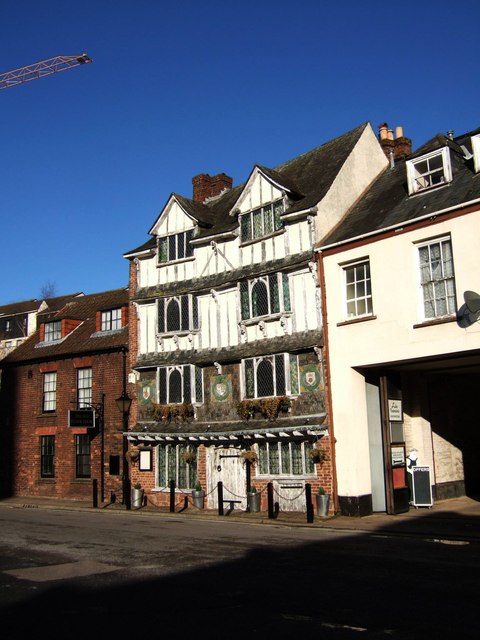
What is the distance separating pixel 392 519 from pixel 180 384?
8.82 m

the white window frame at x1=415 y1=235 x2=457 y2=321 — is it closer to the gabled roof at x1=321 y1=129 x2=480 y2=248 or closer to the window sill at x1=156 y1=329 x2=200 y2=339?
the gabled roof at x1=321 y1=129 x2=480 y2=248

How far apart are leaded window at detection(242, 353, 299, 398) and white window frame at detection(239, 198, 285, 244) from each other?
157 inches

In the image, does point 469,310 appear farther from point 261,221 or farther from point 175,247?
point 175,247

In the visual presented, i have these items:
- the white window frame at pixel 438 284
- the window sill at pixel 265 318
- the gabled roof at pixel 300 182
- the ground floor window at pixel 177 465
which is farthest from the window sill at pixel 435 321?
the ground floor window at pixel 177 465

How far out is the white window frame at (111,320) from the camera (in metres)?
27.3

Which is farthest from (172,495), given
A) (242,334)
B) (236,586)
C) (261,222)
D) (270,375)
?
(236,586)

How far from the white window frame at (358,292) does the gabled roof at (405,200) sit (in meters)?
0.84

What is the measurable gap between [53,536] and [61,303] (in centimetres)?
3534

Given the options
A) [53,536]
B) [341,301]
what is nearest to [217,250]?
[341,301]

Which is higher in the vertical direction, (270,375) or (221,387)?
(270,375)

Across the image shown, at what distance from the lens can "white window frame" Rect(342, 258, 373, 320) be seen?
61.6ft

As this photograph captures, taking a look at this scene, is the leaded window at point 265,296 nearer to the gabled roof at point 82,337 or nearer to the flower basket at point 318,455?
the flower basket at point 318,455

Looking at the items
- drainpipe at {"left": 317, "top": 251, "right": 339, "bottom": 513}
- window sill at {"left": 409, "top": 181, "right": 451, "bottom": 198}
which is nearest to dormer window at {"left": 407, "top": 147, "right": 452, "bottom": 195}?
window sill at {"left": 409, "top": 181, "right": 451, "bottom": 198}

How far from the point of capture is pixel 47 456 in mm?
27625
